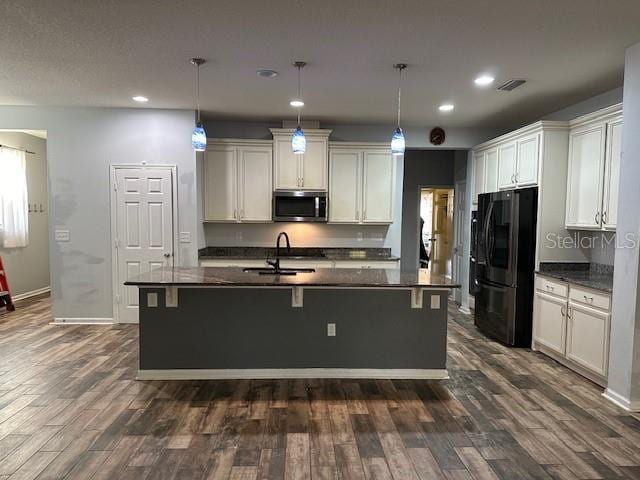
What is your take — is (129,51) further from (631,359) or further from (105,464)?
(631,359)

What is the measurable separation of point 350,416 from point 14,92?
4.83 m

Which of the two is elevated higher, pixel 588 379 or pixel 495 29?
pixel 495 29

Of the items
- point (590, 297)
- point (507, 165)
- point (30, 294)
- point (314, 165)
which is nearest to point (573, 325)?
point (590, 297)

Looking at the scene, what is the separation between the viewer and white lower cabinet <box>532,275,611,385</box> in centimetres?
347

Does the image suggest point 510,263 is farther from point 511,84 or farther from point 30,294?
point 30,294

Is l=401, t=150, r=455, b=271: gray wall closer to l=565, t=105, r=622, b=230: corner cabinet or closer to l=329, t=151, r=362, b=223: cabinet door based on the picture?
l=329, t=151, r=362, b=223: cabinet door

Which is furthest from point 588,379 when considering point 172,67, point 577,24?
point 172,67

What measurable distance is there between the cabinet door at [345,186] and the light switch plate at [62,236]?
3.43 meters

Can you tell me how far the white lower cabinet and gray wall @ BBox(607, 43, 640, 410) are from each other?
220mm

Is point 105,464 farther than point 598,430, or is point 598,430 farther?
point 598,430

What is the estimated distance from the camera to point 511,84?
4047mm

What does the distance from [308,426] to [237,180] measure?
12.0 ft

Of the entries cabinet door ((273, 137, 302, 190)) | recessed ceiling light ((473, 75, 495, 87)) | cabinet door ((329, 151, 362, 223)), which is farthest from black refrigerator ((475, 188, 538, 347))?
cabinet door ((273, 137, 302, 190))

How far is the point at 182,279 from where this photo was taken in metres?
3.42
